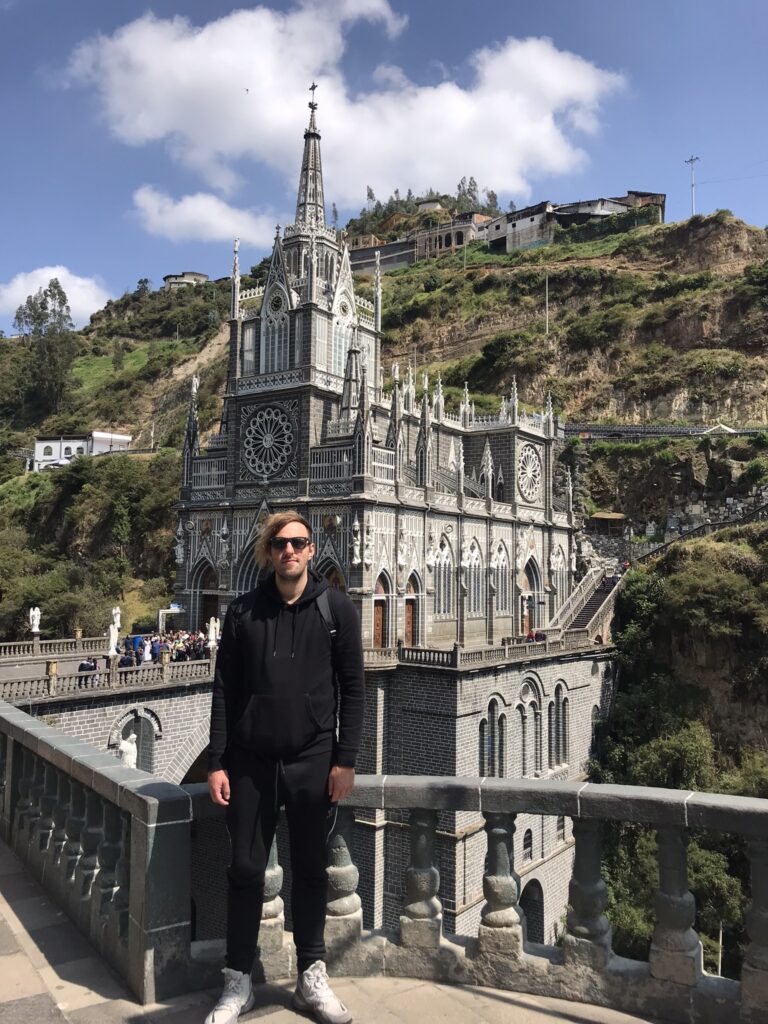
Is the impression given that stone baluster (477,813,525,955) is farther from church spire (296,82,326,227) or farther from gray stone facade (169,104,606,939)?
church spire (296,82,326,227)

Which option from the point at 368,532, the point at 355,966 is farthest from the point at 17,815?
the point at 368,532

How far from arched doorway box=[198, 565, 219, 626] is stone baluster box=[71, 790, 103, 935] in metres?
30.2

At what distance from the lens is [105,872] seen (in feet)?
17.8

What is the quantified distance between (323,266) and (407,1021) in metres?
35.2

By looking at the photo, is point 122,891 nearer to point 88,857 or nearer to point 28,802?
point 88,857

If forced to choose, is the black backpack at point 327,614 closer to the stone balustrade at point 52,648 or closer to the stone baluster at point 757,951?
the stone baluster at point 757,951

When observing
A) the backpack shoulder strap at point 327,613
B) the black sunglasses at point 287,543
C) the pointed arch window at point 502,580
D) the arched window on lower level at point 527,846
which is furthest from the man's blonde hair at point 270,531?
the pointed arch window at point 502,580

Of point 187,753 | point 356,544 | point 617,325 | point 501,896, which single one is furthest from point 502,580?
point 617,325

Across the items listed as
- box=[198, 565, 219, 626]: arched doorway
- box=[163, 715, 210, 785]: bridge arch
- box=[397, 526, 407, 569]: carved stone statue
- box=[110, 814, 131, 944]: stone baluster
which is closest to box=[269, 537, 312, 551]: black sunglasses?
box=[110, 814, 131, 944]: stone baluster

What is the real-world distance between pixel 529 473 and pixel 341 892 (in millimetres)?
39424

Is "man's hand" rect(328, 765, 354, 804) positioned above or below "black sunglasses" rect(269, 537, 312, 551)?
below

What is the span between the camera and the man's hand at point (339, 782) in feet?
14.9

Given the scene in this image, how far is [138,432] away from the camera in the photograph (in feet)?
313

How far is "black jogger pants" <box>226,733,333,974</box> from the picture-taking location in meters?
4.48
